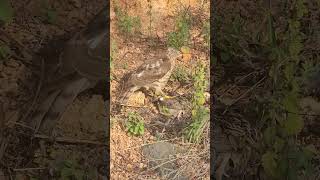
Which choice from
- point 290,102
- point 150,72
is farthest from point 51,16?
point 290,102

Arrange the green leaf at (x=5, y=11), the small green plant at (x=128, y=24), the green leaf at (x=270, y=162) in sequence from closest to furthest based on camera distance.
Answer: the small green plant at (x=128, y=24)
the green leaf at (x=5, y=11)
the green leaf at (x=270, y=162)

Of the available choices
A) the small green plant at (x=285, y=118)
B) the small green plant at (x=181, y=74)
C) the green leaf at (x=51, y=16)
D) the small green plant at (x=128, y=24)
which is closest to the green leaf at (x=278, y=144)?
the small green plant at (x=285, y=118)

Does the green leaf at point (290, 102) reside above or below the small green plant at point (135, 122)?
above

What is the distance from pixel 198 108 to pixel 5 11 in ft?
2.54

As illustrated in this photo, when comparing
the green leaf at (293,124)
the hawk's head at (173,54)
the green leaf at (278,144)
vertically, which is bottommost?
the green leaf at (278,144)

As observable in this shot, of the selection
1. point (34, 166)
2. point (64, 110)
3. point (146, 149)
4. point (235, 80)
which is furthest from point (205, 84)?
point (34, 166)

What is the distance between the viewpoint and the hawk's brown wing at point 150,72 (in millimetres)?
1720

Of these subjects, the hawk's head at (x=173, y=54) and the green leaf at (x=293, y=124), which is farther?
the green leaf at (x=293, y=124)

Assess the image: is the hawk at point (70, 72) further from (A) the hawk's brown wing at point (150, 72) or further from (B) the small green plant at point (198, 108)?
(B) the small green plant at point (198, 108)

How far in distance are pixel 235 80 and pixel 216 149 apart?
27 cm

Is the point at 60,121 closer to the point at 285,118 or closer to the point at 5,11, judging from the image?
the point at 5,11

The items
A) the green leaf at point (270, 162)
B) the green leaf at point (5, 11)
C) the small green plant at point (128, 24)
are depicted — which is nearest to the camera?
the small green plant at point (128, 24)

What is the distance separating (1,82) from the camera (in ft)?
6.59

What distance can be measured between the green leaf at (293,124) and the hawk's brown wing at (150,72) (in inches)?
25.0
